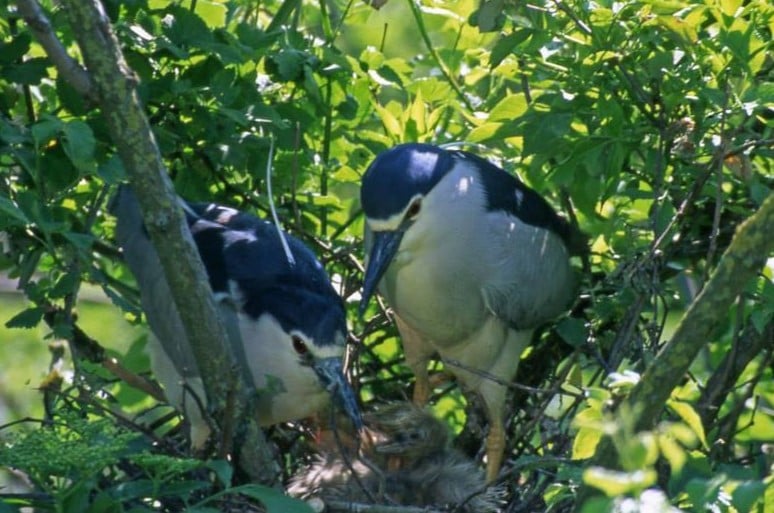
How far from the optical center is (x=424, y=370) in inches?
156

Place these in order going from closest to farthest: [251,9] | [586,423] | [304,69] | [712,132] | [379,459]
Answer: [586,423] < [712,132] < [304,69] < [379,459] < [251,9]

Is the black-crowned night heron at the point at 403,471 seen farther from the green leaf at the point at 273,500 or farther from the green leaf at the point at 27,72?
the green leaf at the point at 27,72

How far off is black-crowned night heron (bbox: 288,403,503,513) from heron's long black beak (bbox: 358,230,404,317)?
0.35 metres

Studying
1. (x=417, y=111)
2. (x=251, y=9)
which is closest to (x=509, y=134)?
(x=417, y=111)

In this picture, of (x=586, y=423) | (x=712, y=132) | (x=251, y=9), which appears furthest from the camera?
(x=251, y=9)

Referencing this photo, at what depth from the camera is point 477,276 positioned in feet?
12.6

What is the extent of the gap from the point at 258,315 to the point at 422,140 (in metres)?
0.82

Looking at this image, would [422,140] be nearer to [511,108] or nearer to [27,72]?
[511,108]

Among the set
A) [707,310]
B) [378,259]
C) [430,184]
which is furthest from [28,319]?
[707,310]

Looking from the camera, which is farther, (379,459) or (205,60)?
(379,459)

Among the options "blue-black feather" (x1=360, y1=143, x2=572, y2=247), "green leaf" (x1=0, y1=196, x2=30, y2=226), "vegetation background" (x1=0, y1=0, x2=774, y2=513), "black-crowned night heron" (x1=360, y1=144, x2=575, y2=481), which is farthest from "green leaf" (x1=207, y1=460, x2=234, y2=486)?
"black-crowned night heron" (x1=360, y1=144, x2=575, y2=481)

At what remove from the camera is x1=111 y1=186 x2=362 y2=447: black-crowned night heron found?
10.7 feet

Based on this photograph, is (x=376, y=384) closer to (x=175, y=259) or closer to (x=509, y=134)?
(x=509, y=134)

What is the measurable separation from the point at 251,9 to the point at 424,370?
1.18 meters
